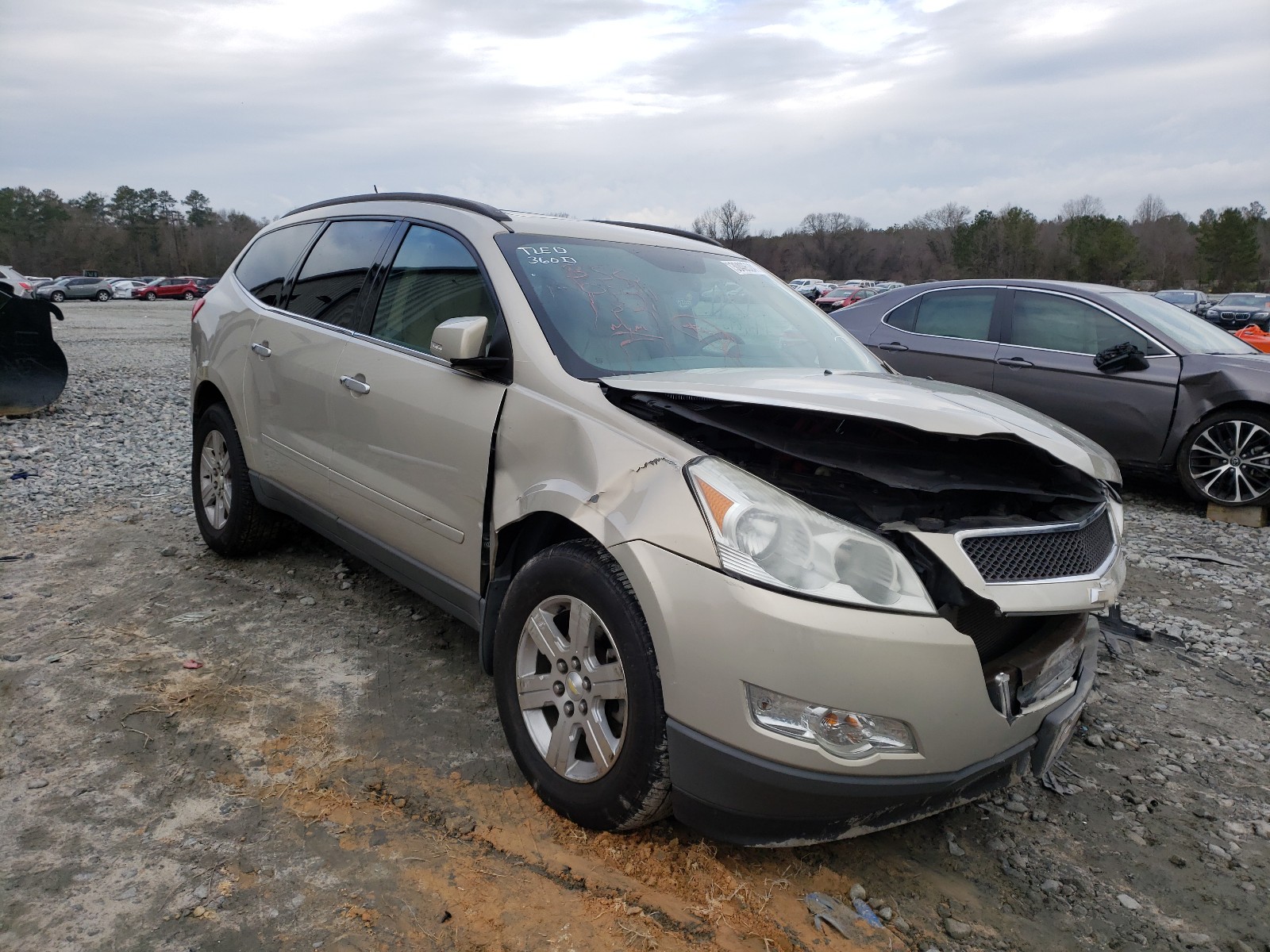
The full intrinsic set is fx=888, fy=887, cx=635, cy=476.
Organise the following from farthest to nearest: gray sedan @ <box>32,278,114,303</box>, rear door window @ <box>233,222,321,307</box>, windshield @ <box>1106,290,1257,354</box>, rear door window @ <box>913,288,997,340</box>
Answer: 1. gray sedan @ <box>32,278,114,303</box>
2. rear door window @ <box>913,288,997,340</box>
3. windshield @ <box>1106,290,1257,354</box>
4. rear door window @ <box>233,222,321,307</box>

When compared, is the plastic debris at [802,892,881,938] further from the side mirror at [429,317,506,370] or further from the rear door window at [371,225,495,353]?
the rear door window at [371,225,495,353]

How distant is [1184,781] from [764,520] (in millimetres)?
1989

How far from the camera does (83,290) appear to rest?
51469mm

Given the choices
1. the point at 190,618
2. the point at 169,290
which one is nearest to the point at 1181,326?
the point at 190,618

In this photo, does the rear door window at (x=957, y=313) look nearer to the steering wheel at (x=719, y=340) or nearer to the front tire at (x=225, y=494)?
the steering wheel at (x=719, y=340)

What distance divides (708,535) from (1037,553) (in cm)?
87

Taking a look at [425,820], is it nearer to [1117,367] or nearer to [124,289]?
[1117,367]

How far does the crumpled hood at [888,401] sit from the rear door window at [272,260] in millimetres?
2419

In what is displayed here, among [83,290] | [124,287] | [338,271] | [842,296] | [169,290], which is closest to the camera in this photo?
[338,271]

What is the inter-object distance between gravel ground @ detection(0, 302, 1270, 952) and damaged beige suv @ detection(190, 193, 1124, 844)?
28cm

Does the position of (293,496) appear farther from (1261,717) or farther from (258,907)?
(1261,717)

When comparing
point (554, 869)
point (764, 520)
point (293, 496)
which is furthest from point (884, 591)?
point (293, 496)

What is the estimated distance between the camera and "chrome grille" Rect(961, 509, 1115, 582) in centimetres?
219

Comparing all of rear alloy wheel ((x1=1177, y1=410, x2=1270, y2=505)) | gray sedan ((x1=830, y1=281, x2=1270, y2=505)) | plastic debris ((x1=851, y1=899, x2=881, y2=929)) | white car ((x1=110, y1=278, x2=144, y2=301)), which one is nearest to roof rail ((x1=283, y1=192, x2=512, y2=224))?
plastic debris ((x1=851, y1=899, x2=881, y2=929))
